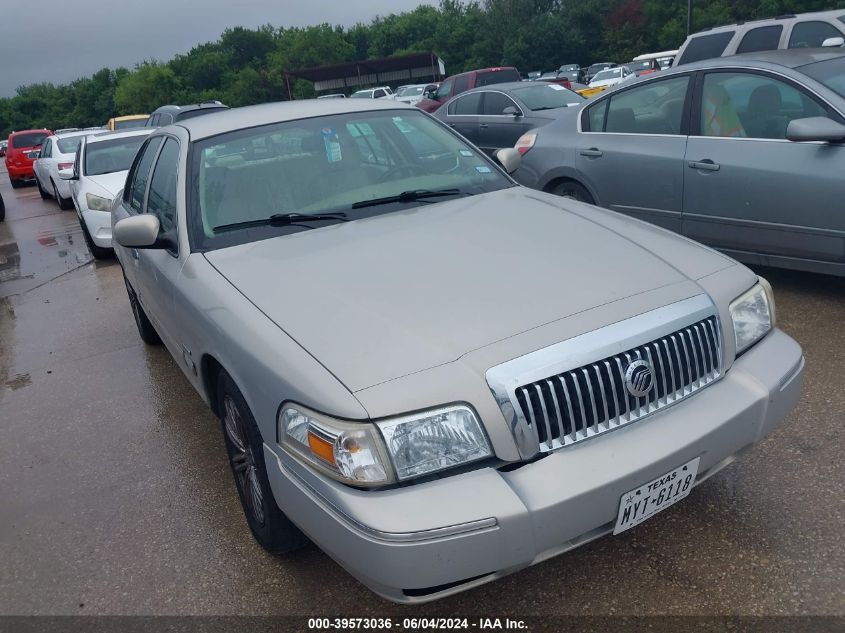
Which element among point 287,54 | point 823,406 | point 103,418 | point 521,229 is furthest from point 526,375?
point 287,54

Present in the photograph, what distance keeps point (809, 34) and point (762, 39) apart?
514 millimetres

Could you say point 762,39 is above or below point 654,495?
above

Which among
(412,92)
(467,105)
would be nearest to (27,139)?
(412,92)

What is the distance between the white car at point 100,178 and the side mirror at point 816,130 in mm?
7468

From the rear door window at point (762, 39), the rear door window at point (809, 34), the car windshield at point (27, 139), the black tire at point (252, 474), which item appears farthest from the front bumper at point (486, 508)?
the car windshield at point (27, 139)

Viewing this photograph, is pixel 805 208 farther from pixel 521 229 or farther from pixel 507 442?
pixel 507 442

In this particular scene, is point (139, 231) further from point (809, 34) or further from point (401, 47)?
point (401, 47)

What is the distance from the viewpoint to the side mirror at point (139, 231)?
3.40 meters

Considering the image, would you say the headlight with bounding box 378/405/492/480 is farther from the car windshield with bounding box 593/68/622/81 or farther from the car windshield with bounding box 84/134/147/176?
the car windshield with bounding box 593/68/622/81

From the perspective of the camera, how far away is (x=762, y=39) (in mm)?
9219

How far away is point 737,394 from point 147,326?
428 centimetres

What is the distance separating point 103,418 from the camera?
455 cm

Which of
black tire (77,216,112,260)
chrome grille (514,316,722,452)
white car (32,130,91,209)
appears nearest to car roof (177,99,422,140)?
chrome grille (514,316,722,452)

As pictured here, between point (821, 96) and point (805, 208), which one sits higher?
point (821, 96)
